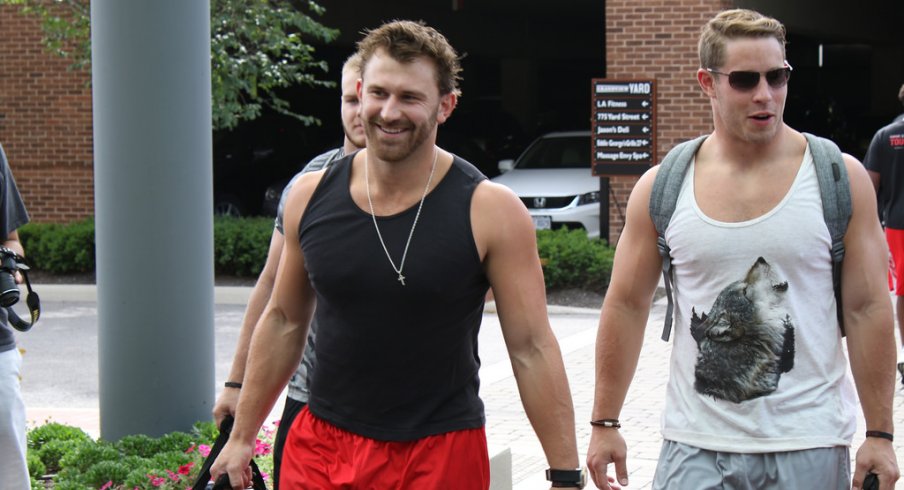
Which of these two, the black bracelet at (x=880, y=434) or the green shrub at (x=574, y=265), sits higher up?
the black bracelet at (x=880, y=434)

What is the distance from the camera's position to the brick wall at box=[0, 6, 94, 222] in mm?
19281

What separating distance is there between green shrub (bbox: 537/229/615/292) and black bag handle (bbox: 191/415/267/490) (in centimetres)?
1038

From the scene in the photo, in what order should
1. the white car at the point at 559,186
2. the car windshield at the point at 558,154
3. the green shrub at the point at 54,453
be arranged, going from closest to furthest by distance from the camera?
1. the green shrub at the point at 54,453
2. the white car at the point at 559,186
3. the car windshield at the point at 558,154

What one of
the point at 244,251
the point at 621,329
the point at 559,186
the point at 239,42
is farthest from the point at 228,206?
the point at 621,329

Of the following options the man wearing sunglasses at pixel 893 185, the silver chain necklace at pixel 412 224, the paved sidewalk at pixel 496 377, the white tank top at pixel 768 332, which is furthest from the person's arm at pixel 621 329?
the man wearing sunglasses at pixel 893 185

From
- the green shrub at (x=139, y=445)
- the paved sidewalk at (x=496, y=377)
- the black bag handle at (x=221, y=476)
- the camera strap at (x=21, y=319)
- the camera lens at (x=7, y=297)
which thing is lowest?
the paved sidewalk at (x=496, y=377)

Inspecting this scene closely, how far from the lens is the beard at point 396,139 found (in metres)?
3.54

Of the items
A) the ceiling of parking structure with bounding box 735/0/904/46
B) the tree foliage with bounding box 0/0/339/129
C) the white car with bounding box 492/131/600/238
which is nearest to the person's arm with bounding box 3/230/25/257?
the tree foliage with bounding box 0/0/339/129

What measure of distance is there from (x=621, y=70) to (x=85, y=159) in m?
7.43

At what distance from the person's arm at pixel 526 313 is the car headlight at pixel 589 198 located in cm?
1435

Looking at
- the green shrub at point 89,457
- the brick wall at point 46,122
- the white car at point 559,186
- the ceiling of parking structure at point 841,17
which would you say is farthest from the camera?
the ceiling of parking structure at point 841,17

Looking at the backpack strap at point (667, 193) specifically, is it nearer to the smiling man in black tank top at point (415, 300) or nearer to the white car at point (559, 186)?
the smiling man in black tank top at point (415, 300)

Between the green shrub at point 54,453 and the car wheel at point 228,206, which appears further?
the car wheel at point 228,206

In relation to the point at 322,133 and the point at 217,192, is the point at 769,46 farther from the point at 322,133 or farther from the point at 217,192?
the point at 322,133
